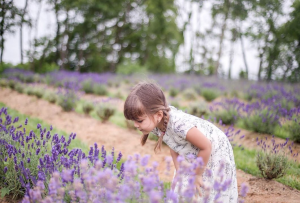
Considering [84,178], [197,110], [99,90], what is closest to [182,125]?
[84,178]

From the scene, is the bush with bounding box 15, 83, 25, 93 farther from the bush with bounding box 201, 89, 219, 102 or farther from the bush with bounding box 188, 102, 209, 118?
the bush with bounding box 201, 89, 219, 102

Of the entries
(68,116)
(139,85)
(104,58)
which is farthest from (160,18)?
(139,85)

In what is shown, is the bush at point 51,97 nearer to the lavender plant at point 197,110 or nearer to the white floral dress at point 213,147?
the lavender plant at point 197,110

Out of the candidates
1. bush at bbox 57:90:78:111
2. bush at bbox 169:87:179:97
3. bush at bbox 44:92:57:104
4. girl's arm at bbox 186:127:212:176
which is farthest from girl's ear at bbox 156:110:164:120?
bush at bbox 169:87:179:97

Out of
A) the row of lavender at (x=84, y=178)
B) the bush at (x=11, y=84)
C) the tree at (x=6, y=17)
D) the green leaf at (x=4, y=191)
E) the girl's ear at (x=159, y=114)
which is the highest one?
the tree at (x=6, y=17)

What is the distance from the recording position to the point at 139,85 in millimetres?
1746

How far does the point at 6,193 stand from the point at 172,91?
21.2 feet

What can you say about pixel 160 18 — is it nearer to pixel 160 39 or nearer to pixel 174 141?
pixel 160 39

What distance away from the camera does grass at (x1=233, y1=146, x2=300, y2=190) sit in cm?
249

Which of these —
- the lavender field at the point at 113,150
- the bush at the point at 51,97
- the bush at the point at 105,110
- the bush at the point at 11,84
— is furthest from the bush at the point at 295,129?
the bush at the point at 11,84

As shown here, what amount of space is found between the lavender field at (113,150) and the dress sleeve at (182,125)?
12.8 inches

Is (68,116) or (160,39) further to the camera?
(160,39)

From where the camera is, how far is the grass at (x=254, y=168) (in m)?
2.49

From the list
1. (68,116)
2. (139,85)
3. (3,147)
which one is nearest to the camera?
(139,85)
